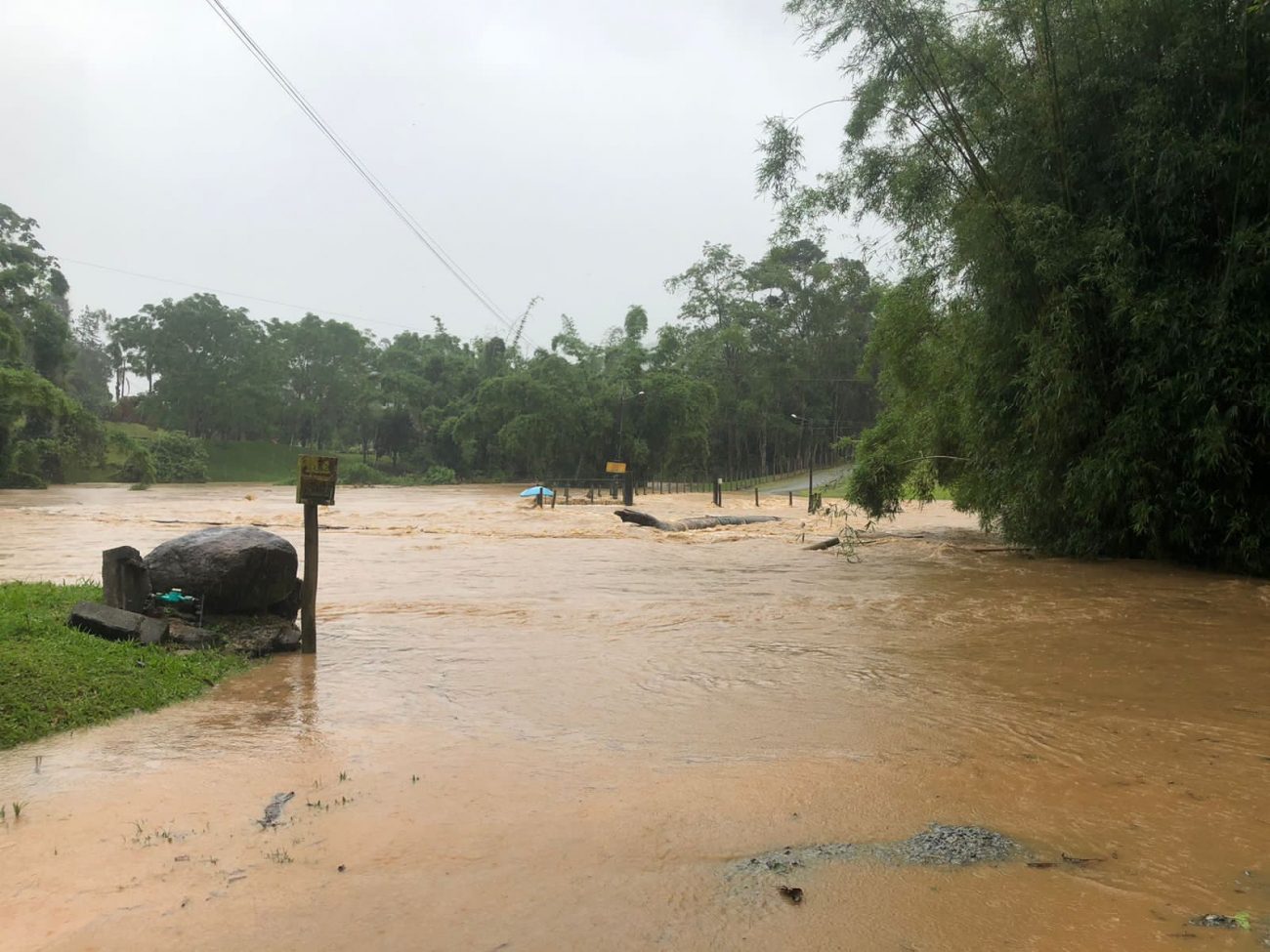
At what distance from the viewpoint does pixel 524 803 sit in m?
4.45

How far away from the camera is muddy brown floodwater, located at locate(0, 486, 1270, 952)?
10.5 feet

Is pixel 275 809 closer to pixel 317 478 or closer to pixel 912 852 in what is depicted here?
pixel 912 852

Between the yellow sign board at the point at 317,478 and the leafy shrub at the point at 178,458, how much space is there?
154ft

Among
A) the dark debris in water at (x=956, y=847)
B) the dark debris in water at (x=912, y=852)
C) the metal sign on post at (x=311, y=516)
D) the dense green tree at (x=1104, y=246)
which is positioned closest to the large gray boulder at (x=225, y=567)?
the metal sign on post at (x=311, y=516)

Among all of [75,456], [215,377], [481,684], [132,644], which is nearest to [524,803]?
[481,684]

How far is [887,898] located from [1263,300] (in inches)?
427

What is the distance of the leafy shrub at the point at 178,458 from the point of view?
49844 millimetres

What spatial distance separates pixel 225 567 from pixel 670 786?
5.23 metres

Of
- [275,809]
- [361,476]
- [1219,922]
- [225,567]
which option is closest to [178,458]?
[361,476]

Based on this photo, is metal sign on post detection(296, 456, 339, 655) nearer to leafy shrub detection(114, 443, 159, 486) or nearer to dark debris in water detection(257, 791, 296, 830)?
dark debris in water detection(257, 791, 296, 830)

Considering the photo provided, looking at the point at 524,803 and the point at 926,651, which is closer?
the point at 524,803

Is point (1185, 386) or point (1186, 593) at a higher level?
point (1185, 386)

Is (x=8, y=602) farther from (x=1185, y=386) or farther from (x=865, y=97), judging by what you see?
(x=865, y=97)

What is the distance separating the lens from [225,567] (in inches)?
317
